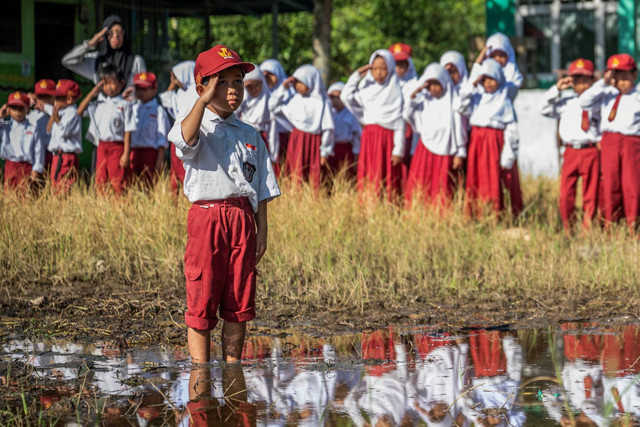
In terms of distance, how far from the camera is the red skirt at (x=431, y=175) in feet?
35.9

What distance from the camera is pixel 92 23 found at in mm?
14523

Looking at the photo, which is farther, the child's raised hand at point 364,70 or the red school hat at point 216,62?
the child's raised hand at point 364,70

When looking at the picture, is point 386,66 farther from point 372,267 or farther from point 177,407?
point 177,407

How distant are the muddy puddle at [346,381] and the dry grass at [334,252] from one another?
1282 mm

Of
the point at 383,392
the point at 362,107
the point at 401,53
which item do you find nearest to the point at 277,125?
the point at 362,107

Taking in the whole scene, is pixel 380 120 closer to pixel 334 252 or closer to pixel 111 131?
pixel 111 131

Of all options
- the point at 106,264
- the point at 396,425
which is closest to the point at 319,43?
the point at 106,264

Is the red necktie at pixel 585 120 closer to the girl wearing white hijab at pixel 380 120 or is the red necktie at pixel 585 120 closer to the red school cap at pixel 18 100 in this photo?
the girl wearing white hijab at pixel 380 120

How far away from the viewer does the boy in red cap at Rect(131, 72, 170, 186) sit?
446 inches

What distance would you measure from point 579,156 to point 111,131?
4.85m

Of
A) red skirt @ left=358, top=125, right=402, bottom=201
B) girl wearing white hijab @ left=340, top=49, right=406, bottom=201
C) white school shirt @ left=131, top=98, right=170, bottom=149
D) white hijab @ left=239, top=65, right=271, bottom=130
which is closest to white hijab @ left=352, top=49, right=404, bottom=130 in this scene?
girl wearing white hijab @ left=340, top=49, right=406, bottom=201

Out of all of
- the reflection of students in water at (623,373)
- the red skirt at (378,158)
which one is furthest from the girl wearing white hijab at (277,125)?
the reflection of students in water at (623,373)

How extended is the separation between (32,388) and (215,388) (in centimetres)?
80

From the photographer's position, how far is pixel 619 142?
32.7 feet
